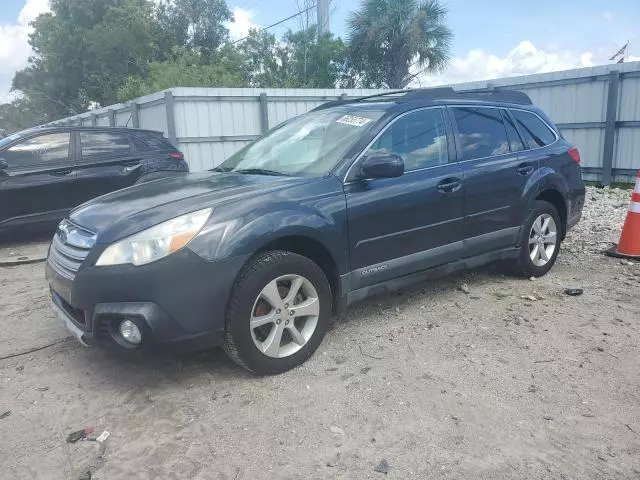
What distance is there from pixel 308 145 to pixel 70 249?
179cm

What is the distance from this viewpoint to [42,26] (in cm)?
3512

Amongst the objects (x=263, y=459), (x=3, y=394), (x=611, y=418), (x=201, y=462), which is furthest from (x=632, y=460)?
(x=3, y=394)

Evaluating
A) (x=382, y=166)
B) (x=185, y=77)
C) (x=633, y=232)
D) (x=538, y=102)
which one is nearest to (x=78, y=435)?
(x=382, y=166)

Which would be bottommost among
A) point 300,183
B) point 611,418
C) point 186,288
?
point 611,418

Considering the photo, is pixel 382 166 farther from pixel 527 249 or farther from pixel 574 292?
pixel 574 292

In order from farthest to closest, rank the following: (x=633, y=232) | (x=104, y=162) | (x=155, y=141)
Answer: (x=155, y=141) → (x=104, y=162) → (x=633, y=232)

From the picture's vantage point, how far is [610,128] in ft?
35.5

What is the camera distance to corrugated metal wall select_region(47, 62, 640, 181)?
10594 mm

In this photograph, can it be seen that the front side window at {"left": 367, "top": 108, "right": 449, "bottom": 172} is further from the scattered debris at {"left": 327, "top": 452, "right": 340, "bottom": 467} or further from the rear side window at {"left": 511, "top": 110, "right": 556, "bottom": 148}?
the scattered debris at {"left": 327, "top": 452, "right": 340, "bottom": 467}

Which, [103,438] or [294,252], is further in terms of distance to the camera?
[294,252]

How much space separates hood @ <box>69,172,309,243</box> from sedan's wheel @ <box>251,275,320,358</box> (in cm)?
59

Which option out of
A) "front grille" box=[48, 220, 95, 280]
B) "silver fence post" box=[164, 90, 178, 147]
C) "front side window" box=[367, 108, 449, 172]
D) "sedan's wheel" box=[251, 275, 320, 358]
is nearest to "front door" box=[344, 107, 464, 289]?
"front side window" box=[367, 108, 449, 172]

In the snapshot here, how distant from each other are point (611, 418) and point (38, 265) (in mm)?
5827

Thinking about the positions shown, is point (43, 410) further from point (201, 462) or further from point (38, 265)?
point (38, 265)
